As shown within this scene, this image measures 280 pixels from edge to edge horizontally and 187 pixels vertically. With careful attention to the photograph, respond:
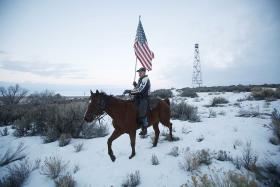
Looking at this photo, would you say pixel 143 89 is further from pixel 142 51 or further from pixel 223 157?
pixel 142 51

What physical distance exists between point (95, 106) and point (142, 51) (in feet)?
18.9

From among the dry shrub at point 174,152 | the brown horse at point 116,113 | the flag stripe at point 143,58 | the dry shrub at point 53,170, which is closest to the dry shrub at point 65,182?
the dry shrub at point 53,170

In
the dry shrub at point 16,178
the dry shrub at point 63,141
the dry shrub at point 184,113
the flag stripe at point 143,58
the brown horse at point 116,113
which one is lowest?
the dry shrub at point 16,178

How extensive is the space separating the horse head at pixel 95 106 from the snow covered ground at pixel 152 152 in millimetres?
1498

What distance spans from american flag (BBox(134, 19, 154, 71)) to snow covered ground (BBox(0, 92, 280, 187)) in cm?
383

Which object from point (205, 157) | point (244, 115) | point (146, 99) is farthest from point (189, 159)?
point (244, 115)

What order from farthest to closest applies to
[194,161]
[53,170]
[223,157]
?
[223,157] < [53,170] < [194,161]

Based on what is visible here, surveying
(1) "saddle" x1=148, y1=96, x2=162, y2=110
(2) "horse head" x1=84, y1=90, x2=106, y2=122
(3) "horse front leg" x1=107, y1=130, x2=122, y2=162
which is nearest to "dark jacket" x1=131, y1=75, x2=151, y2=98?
(1) "saddle" x1=148, y1=96, x2=162, y2=110

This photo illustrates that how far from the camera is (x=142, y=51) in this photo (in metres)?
10.2

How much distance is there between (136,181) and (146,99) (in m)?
2.59

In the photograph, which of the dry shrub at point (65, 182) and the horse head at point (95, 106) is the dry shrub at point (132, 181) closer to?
the dry shrub at point (65, 182)

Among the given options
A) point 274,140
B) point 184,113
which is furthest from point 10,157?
point 274,140

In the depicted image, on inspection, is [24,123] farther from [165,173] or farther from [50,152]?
[165,173]

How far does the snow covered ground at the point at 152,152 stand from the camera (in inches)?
182
